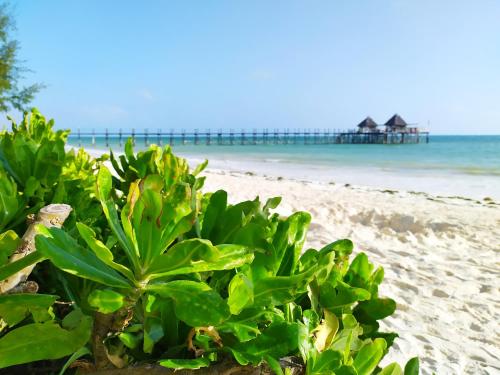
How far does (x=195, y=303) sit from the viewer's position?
51 centimetres

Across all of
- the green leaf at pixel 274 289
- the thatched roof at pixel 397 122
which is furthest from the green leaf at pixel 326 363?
the thatched roof at pixel 397 122

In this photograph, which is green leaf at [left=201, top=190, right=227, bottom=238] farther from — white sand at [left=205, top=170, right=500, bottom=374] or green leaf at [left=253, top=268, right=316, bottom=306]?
white sand at [left=205, top=170, right=500, bottom=374]

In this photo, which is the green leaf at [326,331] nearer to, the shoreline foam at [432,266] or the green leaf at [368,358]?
the green leaf at [368,358]

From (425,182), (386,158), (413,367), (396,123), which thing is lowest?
(425,182)

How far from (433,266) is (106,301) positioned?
3161mm

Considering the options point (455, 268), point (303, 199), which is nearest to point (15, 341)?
point (455, 268)

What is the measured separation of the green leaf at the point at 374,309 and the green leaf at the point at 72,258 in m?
0.51

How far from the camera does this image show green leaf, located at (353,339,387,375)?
27.5 inches

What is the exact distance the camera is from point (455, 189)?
9.62 m

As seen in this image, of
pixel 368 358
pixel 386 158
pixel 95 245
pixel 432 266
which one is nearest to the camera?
pixel 95 245

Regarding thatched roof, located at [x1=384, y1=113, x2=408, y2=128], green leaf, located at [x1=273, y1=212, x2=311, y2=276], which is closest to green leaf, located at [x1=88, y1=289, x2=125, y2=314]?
green leaf, located at [x1=273, y1=212, x2=311, y2=276]

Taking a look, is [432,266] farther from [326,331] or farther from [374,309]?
[326,331]

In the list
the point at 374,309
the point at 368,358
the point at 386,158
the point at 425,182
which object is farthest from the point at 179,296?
the point at 386,158

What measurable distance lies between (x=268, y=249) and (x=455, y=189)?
10.1 metres
